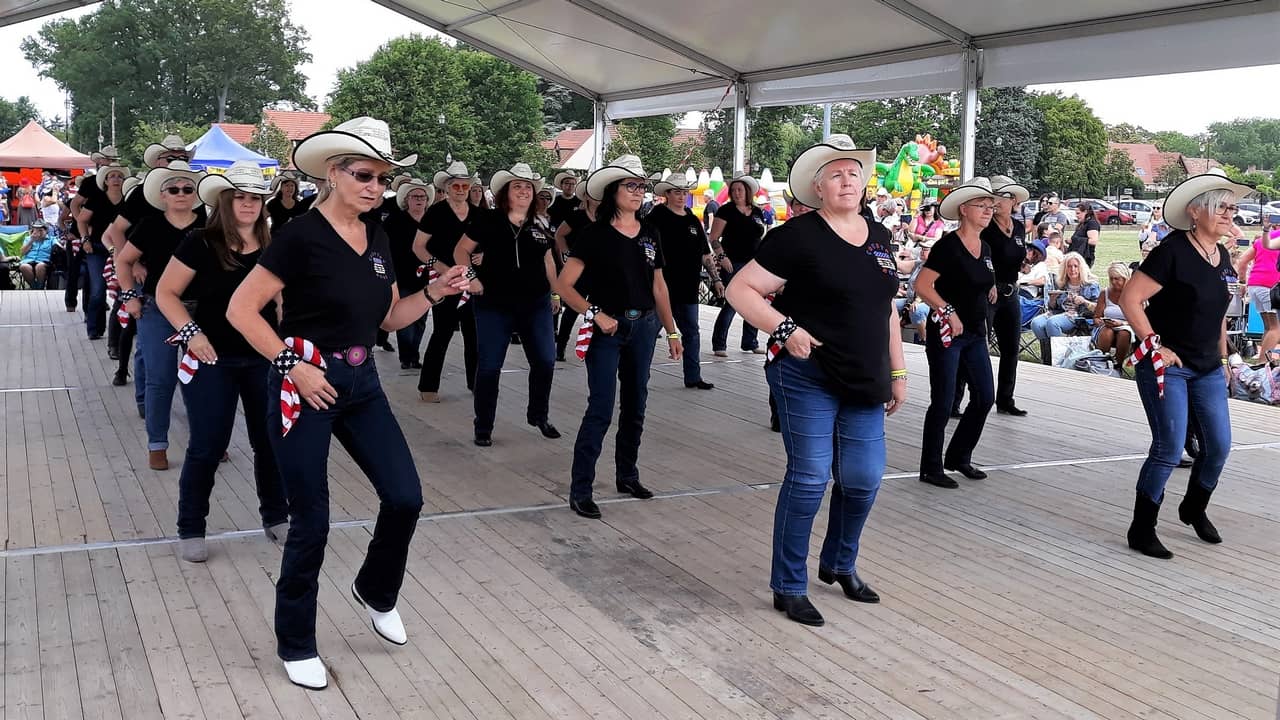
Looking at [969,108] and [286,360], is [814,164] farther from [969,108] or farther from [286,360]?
[969,108]

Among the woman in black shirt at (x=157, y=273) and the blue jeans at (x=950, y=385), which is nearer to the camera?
the woman in black shirt at (x=157, y=273)

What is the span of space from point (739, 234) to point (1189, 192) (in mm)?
5752

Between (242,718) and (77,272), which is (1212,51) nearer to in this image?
(242,718)

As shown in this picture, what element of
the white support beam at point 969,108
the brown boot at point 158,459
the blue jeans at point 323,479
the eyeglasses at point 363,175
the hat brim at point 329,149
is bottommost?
the brown boot at point 158,459

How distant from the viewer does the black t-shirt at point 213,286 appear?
466cm

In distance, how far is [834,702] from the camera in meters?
3.56

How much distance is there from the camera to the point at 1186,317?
5.03 metres

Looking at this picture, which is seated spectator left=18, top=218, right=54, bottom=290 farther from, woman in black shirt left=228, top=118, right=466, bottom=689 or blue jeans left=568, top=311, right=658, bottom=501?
woman in black shirt left=228, top=118, right=466, bottom=689

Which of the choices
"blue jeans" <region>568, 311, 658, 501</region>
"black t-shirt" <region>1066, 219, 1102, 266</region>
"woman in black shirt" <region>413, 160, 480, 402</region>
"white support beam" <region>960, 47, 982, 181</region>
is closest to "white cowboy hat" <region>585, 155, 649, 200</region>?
"blue jeans" <region>568, 311, 658, 501</region>

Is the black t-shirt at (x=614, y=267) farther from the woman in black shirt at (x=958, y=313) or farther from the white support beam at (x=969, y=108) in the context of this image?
the white support beam at (x=969, y=108)

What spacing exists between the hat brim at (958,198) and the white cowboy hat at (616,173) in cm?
188

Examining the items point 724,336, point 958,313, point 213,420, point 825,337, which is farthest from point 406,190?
point 825,337

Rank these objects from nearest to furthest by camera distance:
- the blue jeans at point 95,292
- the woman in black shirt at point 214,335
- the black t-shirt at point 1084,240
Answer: the woman in black shirt at point 214,335 < the blue jeans at point 95,292 < the black t-shirt at point 1084,240

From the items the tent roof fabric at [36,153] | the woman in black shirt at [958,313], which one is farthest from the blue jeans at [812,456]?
the tent roof fabric at [36,153]
